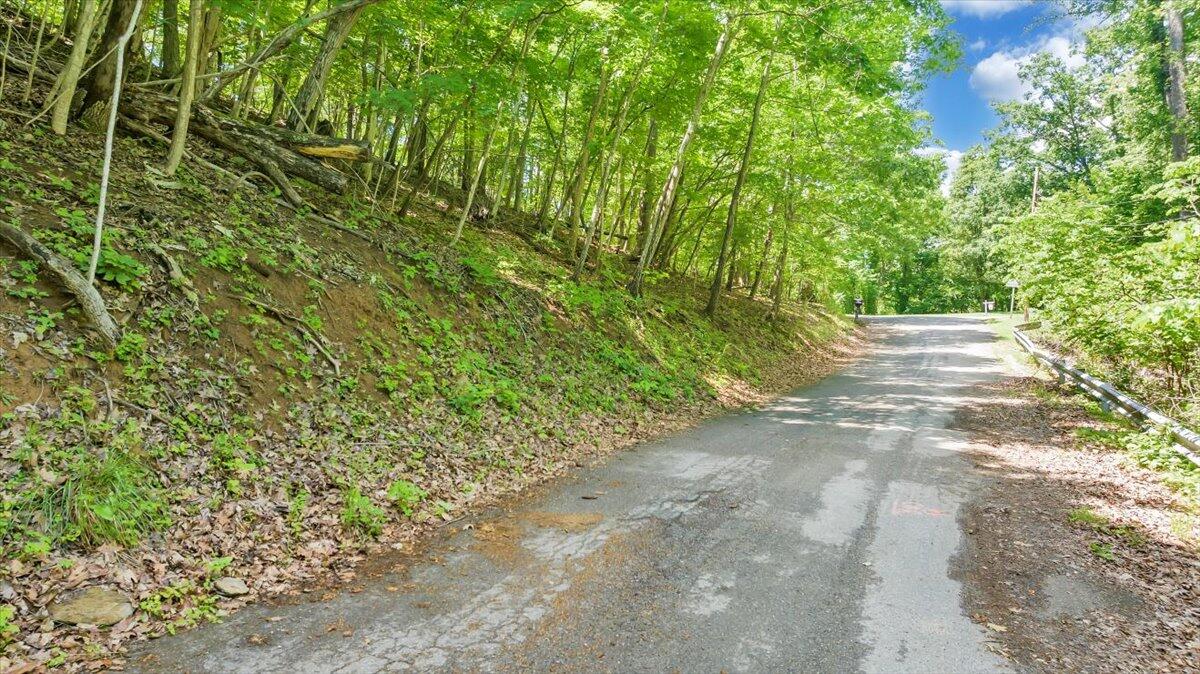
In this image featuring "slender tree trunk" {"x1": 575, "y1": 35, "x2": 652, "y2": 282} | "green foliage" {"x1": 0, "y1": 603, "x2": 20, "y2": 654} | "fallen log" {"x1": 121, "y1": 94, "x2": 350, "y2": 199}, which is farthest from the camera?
"slender tree trunk" {"x1": 575, "y1": 35, "x2": 652, "y2": 282}

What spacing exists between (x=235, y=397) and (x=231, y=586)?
2.02 m

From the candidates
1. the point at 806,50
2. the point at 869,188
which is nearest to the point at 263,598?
the point at 806,50

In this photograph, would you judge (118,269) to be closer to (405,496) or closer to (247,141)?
(405,496)

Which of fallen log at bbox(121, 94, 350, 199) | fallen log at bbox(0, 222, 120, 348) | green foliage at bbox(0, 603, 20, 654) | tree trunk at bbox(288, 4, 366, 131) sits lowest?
green foliage at bbox(0, 603, 20, 654)

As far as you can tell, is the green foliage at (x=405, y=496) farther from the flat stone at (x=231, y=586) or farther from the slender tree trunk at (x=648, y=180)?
the slender tree trunk at (x=648, y=180)

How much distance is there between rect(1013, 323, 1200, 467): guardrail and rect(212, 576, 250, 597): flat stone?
9.34 m

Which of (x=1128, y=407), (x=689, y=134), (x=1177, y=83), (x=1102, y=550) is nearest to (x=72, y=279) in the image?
(x=1102, y=550)

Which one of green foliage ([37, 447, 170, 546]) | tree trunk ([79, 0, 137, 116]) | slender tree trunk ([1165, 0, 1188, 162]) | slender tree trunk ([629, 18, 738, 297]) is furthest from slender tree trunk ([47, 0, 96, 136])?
slender tree trunk ([1165, 0, 1188, 162])

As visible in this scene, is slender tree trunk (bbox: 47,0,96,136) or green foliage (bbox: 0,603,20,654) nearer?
green foliage (bbox: 0,603,20,654)

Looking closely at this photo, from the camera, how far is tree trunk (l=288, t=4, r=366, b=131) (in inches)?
353

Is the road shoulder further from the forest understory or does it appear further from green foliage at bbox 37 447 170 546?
green foliage at bbox 37 447 170 546

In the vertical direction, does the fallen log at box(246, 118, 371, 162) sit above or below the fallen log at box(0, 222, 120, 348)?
above

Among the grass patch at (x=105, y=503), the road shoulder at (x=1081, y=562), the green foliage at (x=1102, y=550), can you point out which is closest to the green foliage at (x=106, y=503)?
the grass patch at (x=105, y=503)

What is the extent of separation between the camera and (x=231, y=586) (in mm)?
3768
